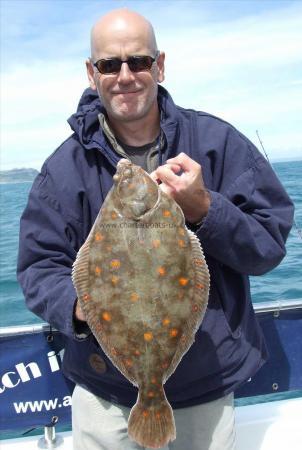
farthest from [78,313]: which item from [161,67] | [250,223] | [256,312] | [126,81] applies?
[256,312]

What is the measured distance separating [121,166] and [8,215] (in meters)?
25.8

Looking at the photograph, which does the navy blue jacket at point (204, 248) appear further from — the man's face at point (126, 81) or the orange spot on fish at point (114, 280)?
the orange spot on fish at point (114, 280)

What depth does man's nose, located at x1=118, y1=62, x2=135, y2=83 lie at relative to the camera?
111 inches

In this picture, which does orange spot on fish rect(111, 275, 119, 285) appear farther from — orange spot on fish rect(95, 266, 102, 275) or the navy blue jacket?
the navy blue jacket

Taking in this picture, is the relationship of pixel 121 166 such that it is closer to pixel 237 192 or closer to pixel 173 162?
pixel 173 162

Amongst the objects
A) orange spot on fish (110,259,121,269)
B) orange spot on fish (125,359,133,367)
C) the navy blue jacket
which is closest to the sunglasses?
the navy blue jacket

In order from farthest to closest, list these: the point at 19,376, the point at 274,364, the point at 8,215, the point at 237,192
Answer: the point at 8,215 → the point at 274,364 → the point at 19,376 → the point at 237,192

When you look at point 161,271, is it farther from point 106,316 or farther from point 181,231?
point 106,316

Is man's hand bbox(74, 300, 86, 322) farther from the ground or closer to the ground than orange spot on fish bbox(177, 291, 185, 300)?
closer to the ground

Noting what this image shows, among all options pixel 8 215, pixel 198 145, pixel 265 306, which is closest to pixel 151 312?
pixel 198 145

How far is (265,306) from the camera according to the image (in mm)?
3967

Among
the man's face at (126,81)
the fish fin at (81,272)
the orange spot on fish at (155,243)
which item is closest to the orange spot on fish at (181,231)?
the orange spot on fish at (155,243)

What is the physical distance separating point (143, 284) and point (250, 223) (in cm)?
79

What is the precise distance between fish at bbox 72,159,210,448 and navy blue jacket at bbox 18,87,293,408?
47 centimetres
